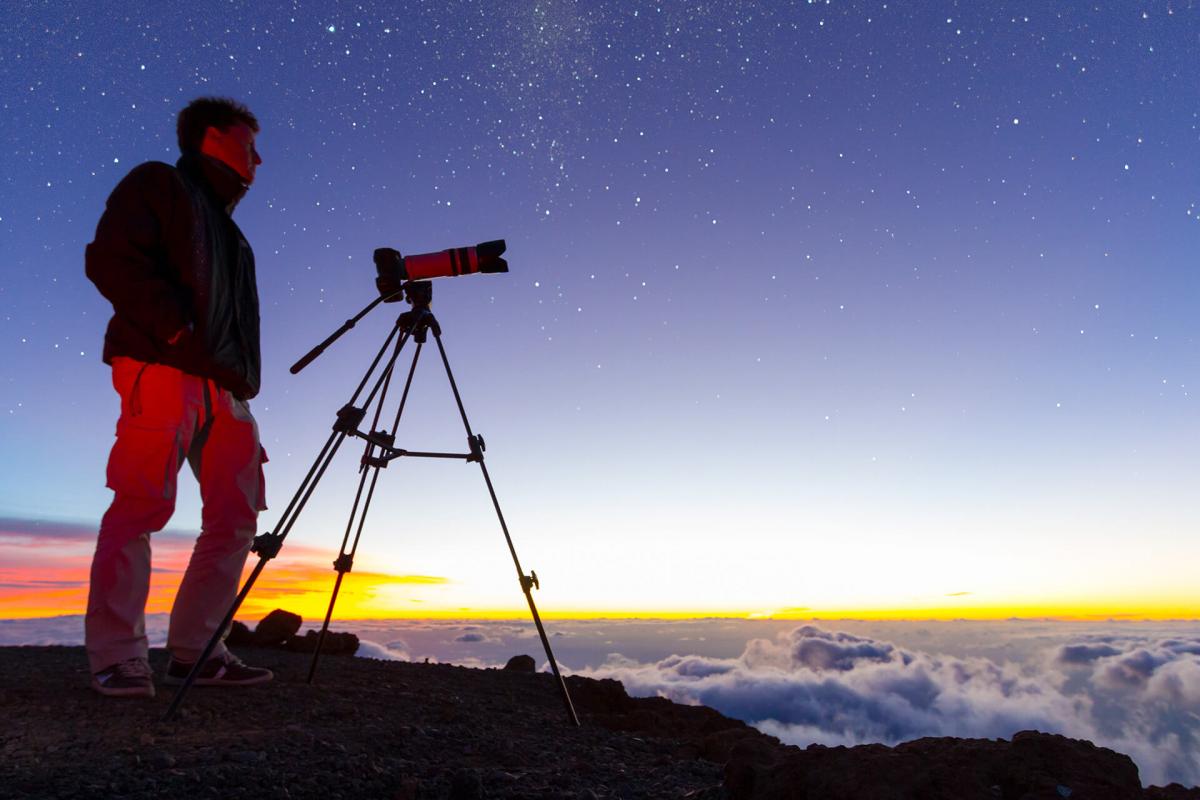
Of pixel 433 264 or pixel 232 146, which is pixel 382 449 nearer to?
pixel 433 264

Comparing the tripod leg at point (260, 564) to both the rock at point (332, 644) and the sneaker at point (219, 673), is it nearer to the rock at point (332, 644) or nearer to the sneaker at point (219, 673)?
the sneaker at point (219, 673)

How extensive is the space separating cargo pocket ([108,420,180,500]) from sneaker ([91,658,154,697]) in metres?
1.01

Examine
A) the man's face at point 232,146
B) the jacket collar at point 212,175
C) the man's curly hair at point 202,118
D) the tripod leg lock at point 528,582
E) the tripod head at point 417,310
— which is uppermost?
the man's curly hair at point 202,118

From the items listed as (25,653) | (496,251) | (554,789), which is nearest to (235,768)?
(554,789)

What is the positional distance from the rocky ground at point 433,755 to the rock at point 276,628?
2.56 m

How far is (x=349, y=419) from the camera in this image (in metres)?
4.59

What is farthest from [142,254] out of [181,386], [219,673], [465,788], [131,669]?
[465,788]

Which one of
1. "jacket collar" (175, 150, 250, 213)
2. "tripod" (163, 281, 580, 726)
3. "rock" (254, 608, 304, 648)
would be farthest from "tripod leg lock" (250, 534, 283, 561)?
"rock" (254, 608, 304, 648)

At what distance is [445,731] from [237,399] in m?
2.70

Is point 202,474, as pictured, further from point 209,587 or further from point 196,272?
point 196,272

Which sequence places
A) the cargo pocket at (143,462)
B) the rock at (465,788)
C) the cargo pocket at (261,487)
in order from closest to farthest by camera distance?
1. the rock at (465,788)
2. the cargo pocket at (143,462)
3. the cargo pocket at (261,487)

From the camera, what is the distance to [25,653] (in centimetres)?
688

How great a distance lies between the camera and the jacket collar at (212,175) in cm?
506

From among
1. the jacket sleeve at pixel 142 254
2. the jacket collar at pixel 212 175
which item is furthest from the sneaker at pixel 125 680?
the jacket collar at pixel 212 175
